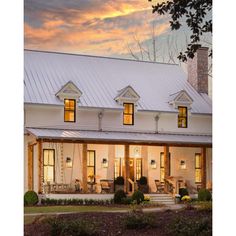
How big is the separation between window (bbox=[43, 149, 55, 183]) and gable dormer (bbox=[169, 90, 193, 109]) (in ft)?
8.57

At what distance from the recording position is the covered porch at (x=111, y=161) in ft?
36.1

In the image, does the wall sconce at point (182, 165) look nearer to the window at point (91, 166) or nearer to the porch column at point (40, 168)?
the window at point (91, 166)

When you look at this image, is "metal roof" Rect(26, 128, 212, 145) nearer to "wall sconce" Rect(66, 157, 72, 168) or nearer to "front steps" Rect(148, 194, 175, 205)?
"wall sconce" Rect(66, 157, 72, 168)

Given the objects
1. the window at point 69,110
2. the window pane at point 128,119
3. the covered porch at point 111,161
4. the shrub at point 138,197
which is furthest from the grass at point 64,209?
the window pane at point 128,119

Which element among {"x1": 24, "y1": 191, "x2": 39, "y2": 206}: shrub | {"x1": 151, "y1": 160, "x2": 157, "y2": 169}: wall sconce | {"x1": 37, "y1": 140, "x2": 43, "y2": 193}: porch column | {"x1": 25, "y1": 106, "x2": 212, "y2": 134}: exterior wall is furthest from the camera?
{"x1": 151, "y1": 160, "x2": 157, "y2": 169}: wall sconce

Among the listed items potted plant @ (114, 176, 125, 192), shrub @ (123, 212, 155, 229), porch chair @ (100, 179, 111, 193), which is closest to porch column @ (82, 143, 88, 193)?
porch chair @ (100, 179, 111, 193)

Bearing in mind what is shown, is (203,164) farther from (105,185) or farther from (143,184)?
(105,185)

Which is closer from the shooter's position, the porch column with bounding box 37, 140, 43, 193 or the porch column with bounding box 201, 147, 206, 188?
the porch column with bounding box 37, 140, 43, 193

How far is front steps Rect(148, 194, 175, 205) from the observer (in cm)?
1050

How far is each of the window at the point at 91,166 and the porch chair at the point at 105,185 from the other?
0.20 meters

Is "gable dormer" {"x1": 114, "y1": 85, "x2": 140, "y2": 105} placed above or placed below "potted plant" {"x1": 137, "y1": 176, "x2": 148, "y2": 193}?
above

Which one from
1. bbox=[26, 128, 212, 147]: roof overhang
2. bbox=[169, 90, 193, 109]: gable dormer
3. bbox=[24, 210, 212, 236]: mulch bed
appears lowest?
bbox=[24, 210, 212, 236]: mulch bed

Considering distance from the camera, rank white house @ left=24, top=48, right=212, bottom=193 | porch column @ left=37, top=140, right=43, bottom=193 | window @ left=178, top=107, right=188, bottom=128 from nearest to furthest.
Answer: porch column @ left=37, top=140, right=43, bottom=193, white house @ left=24, top=48, right=212, bottom=193, window @ left=178, top=107, right=188, bottom=128

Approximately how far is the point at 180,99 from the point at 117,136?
59.5 inches
